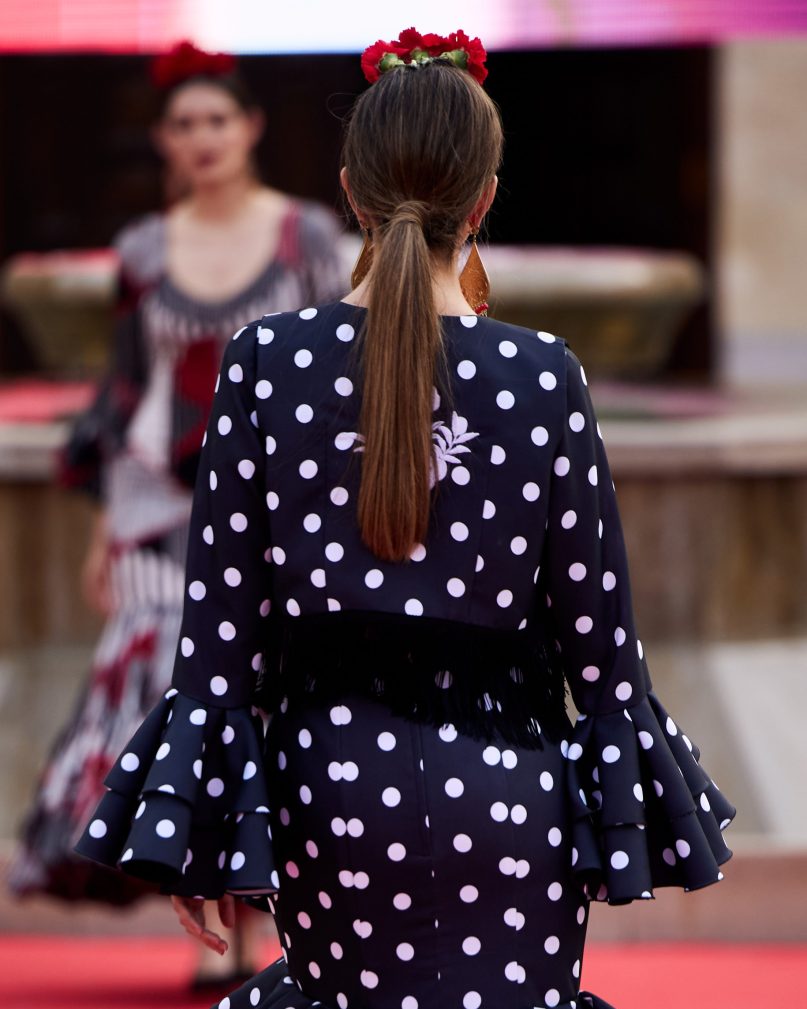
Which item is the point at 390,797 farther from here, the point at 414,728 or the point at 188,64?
the point at 188,64

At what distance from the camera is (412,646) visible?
1.80 m

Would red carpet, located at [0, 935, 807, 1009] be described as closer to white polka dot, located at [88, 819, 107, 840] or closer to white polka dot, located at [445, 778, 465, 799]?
white polka dot, located at [88, 819, 107, 840]

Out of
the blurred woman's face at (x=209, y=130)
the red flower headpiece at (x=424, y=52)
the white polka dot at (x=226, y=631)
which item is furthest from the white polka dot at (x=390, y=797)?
the blurred woman's face at (x=209, y=130)

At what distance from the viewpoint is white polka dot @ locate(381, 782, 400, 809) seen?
5.81 ft

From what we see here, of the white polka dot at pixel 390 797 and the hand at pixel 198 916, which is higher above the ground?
the white polka dot at pixel 390 797

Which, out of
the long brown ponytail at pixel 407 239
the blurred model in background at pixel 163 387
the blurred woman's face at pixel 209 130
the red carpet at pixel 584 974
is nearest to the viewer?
the long brown ponytail at pixel 407 239

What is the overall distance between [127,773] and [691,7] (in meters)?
3.00

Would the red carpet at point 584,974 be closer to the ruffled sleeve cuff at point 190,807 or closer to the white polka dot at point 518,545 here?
the ruffled sleeve cuff at point 190,807

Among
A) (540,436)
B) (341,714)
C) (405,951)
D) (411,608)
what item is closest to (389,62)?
(540,436)

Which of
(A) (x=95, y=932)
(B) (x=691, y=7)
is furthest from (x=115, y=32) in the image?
(A) (x=95, y=932)

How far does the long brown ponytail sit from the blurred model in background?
5.54 ft

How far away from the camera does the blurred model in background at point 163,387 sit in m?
3.58

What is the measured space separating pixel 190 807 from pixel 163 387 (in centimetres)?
193

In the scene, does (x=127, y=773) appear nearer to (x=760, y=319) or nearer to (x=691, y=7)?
(x=691, y=7)
